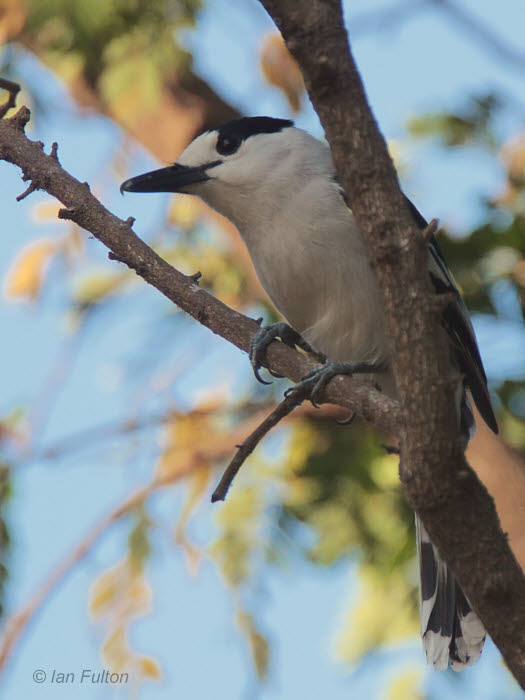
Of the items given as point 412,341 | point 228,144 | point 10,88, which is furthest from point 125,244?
point 228,144

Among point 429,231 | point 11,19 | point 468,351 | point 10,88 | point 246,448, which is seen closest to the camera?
point 429,231

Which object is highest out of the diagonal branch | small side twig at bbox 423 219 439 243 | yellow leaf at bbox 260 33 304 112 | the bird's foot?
yellow leaf at bbox 260 33 304 112

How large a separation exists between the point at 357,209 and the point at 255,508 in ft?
8.83

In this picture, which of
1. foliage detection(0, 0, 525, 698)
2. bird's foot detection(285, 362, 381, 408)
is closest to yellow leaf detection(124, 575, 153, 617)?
foliage detection(0, 0, 525, 698)

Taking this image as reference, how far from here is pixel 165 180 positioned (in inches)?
132

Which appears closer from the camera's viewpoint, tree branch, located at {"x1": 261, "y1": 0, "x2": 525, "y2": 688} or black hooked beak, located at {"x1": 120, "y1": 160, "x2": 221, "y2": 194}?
tree branch, located at {"x1": 261, "y1": 0, "x2": 525, "y2": 688}

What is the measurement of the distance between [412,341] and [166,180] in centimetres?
164

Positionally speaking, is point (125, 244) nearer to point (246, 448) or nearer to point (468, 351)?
point (246, 448)

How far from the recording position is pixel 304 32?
6.01 ft

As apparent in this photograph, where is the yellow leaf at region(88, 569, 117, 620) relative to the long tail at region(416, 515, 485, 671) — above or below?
above

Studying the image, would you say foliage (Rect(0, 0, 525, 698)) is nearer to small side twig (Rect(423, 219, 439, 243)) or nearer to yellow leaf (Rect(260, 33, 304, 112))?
yellow leaf (Rect(260, 33, 304, 112))

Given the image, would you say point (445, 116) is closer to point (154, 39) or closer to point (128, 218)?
point (154, 39)

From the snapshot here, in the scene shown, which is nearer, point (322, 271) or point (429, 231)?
point (429, 231)

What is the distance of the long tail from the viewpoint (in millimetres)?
3014
